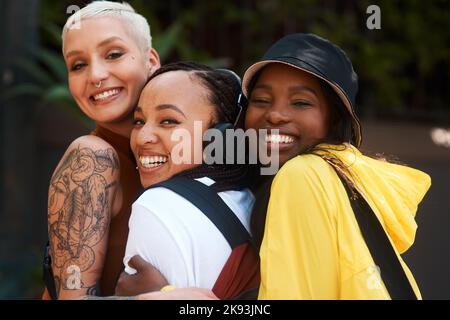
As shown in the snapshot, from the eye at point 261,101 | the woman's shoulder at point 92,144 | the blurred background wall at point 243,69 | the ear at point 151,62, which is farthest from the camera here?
the blurred background wall at point 243,69

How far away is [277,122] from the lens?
220 cm

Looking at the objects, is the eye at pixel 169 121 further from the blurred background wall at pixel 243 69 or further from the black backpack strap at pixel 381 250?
the blurred background wall at pixel 243 69

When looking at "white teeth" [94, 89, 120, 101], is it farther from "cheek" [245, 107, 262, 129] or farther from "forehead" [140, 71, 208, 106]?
"cheek" [245, 107, 262, 129]

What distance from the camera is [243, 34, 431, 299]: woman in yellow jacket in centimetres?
194

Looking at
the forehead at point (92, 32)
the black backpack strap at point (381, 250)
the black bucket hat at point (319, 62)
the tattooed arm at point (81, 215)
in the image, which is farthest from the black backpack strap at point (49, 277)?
the black backpack strap at point (381, 250)

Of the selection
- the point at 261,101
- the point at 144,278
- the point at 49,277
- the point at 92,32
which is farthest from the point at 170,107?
the point at 49,277

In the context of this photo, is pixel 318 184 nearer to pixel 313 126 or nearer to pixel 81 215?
pixel 313 126

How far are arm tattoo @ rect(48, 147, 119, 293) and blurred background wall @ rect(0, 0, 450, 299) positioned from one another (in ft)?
11.6

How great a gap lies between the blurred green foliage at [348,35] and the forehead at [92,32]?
3.81 metres

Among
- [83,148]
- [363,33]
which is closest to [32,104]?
[363,33]

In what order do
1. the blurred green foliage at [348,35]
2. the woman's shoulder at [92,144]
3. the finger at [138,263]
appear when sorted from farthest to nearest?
the blurred green foliage at [348,35] → the woman's shoulder at [92,144] → the finger at [138,263]

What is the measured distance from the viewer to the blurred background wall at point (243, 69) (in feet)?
19.8
